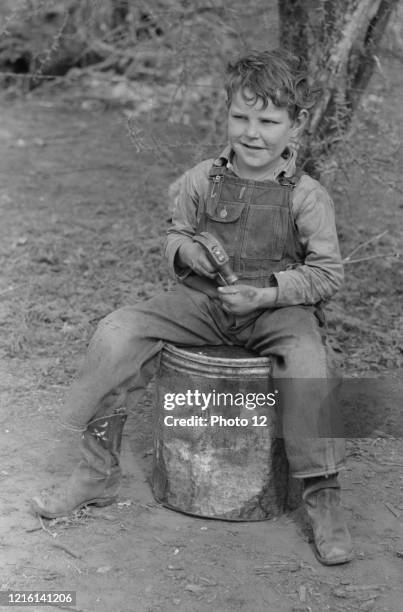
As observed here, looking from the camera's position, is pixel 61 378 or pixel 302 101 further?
pixel 61 378

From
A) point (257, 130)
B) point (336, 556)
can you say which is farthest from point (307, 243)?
point (336, 556)

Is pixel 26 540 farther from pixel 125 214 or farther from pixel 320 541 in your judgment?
pixel 125 214

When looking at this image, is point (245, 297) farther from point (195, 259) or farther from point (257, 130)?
point (257, 130)

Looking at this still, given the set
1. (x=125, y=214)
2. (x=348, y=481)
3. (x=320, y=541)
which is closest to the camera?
(x=320, y=541)

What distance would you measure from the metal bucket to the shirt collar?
0.58 m

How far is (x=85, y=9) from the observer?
7641 millimetres

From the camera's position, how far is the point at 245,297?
9.77ft

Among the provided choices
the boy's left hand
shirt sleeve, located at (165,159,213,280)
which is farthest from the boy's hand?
shirt sleeve, located at (165,159,213,280)

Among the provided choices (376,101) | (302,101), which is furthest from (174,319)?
(376,101)

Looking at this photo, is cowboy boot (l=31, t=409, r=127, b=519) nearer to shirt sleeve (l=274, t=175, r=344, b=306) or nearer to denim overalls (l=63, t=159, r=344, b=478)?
denim overalls (l=63, t=159, r=344, b=478)

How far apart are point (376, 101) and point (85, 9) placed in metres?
3.20

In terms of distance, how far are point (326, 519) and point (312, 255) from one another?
0.82 meters

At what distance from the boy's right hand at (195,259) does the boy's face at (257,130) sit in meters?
0.33

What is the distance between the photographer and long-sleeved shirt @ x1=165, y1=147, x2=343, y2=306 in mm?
3037
